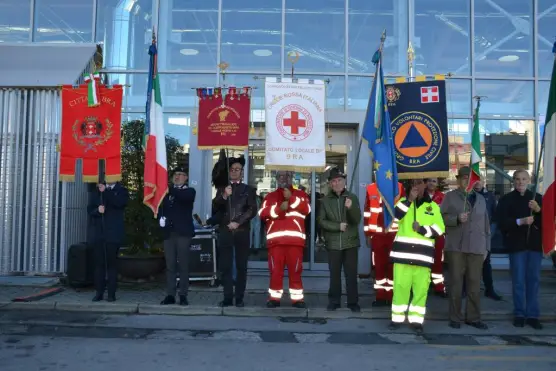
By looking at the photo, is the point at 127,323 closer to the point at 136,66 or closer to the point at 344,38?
the point at 136,66

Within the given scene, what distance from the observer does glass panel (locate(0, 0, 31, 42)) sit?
1233 cm

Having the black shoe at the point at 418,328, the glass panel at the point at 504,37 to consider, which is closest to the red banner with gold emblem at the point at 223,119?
the black shoe at the point at 418,328

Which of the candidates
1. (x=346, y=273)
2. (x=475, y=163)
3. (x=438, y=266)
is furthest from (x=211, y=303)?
(x=475, y=163)

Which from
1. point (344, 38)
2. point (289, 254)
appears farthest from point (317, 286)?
point (344, 38)

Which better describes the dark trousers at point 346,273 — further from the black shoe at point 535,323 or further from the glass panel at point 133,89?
the glass panel at point 133,89

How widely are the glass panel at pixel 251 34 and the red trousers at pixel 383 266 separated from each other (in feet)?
15.7

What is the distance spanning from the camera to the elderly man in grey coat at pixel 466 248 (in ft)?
25.0

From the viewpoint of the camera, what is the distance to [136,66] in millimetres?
12164

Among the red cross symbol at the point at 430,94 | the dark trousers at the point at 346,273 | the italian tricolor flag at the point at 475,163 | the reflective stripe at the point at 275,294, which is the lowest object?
the reflective stripe at the point at 275,294

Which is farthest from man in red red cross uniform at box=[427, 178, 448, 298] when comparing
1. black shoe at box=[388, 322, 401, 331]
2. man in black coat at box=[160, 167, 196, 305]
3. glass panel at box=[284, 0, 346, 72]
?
man in black coat at box=[160, 167, 196, 305]

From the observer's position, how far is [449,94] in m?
12.2

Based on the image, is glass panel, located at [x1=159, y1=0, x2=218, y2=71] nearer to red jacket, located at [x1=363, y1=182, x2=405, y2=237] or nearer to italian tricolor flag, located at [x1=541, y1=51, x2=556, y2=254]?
red jacket, located at [x1=363, y1=182, x2=405, y2=237]

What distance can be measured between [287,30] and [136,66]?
10.5 ft

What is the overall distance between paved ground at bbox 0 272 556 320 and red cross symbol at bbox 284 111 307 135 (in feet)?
8.37
